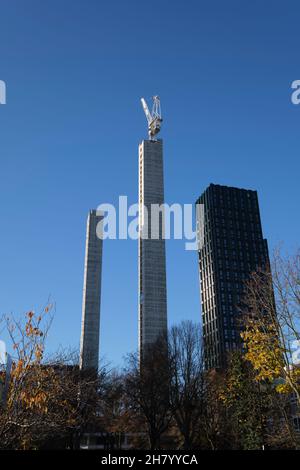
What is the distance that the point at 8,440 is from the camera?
48.2ft

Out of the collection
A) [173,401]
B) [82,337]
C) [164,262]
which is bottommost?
[173,401]

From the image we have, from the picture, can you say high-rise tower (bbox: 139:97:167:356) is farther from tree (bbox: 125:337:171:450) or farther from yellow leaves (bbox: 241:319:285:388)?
yellow leaves (bbox: 241:319:285:388)

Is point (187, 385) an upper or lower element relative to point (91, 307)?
lower

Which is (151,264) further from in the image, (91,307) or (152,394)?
(152,394)

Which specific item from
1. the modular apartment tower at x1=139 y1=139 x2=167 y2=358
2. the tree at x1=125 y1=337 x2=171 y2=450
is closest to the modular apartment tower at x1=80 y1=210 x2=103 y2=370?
the modular apartment tower at x1=139 y1=139 x2=167 y2=358

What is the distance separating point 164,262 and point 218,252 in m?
28.9

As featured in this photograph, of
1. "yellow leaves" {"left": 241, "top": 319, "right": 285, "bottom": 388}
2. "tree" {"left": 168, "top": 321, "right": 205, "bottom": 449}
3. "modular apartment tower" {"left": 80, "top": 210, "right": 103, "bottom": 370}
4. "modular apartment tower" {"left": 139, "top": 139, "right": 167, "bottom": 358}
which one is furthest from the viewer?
"modular apartment tower" {"left": 80, "top": 210, "right": 103, "bottom": 370}

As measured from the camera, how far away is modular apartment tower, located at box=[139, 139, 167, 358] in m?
169

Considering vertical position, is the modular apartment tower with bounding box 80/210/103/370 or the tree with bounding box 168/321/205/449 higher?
the modular apartment tower with bounding box 80/210/103/370

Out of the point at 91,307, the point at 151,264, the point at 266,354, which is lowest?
the point at 266,354

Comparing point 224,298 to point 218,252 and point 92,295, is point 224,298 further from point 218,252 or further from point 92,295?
point 92,295

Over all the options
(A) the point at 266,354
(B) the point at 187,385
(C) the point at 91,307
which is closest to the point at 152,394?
(B) the point at 187,385

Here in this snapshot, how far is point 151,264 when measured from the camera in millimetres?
179625
